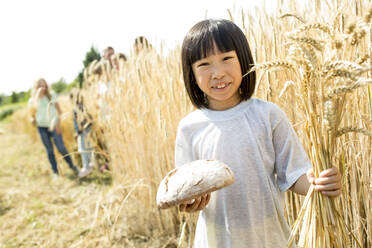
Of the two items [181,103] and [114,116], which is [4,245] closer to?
[114,116]

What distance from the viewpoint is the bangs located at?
0.87m

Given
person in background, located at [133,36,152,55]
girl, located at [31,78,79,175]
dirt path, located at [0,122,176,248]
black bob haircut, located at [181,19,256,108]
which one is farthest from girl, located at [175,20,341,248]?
girl, located at [31,78,79,175]

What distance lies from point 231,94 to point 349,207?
726mm

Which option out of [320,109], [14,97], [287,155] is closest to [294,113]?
[287,155]

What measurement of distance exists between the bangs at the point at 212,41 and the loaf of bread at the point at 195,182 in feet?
1.09

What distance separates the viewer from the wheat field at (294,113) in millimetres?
586

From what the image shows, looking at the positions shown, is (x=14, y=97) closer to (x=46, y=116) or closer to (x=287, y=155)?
(x=46, y=116)

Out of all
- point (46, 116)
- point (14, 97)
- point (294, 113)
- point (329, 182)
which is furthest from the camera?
point (14, 97)

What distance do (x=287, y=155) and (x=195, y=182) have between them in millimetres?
295

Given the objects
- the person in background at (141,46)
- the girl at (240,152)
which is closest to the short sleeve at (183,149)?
the girl at (240,152)

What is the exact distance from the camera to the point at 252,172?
0.88m

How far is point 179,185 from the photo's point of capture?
78 centimetres

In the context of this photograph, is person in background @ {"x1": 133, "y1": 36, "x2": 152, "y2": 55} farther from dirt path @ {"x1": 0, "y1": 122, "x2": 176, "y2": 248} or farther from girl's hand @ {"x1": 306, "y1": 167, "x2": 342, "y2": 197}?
girl's hand @ {"x1": 306, "y1": 167, "x2": 342, "y2": 197}

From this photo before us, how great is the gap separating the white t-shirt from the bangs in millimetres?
191
